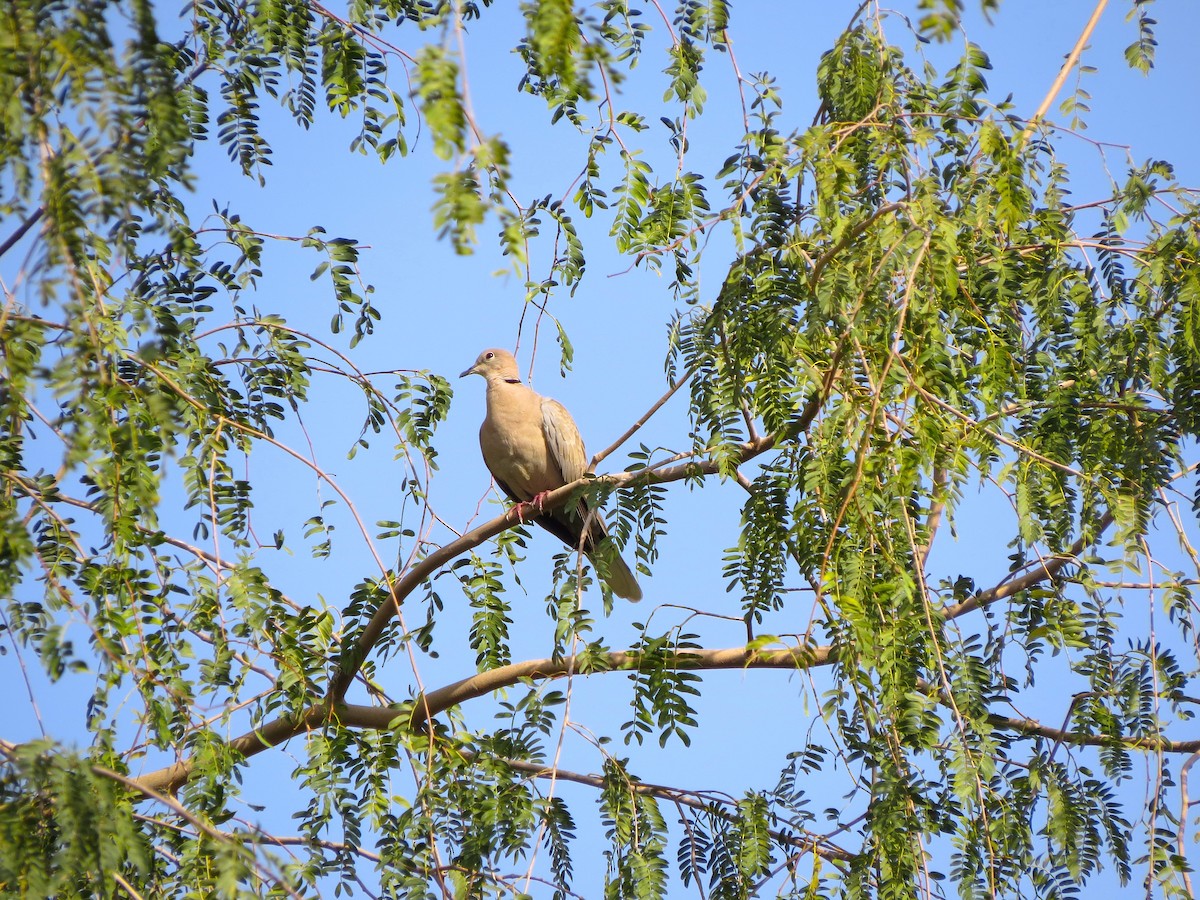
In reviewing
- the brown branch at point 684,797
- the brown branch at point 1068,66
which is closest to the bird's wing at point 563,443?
the brown branch at point 684,797

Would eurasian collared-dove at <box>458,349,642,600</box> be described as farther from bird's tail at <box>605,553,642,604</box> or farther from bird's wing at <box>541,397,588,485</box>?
bird's tail at <box>605,553,642,604</box>

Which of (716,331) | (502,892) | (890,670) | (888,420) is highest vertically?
(716,331)

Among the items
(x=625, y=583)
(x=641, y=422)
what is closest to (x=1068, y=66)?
(x=641, y=422)

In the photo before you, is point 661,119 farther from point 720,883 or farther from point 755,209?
point 720,883

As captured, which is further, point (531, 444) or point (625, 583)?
point (531, 444)

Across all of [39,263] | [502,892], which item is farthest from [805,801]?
[39,263]

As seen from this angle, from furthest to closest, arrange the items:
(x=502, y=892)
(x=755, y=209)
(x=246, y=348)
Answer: (x=246, y=348)
(x=755, y=209)
(x=502, y=892)

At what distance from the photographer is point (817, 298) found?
2.50 meters

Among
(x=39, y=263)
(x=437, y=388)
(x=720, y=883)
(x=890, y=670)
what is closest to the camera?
(x=39, y=263)

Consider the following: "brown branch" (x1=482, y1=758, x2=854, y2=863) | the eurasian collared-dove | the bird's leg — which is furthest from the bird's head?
"brown branch" (x1=482, y1=758, x2=854, y2=863)

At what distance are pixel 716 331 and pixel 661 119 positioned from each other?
932mm

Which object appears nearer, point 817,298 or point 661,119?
point 817,298

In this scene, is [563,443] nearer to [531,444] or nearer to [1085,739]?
[531,444]

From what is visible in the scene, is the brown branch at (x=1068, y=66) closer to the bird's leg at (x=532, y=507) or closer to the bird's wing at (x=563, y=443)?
the bird's leg at (x=532, y=507)
